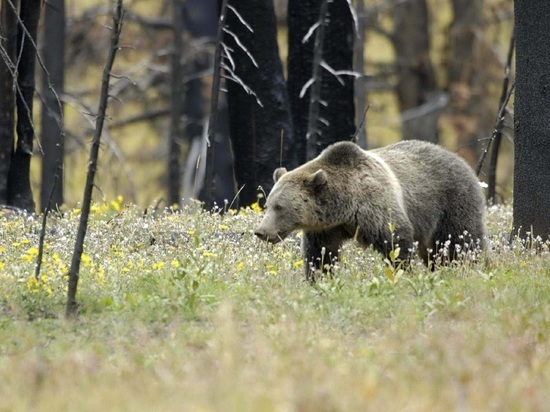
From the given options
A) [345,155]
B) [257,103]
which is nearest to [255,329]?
[345,155]

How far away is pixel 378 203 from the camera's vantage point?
9.94 meters

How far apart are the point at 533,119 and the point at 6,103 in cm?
630

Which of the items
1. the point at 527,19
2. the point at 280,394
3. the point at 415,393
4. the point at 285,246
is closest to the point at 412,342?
the point at 415,393

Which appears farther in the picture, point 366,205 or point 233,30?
point 233,30

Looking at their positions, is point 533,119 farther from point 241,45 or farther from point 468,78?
point 468,78

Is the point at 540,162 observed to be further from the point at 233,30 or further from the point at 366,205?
the point at 233,30

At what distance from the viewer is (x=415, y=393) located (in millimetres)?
6008

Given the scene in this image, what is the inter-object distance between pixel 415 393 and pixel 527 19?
6.36 m

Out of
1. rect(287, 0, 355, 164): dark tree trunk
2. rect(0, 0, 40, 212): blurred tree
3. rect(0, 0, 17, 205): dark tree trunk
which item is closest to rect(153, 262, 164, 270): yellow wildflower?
rect(0, 0, 40, 212): blurred tree

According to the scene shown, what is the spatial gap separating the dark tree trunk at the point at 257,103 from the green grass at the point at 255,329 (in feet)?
11.1

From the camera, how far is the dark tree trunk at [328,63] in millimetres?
15844

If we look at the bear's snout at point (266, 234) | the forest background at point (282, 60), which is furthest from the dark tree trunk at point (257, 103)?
the forest background at point (282, 60)

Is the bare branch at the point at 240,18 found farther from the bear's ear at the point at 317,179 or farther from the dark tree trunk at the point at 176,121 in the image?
the dark tree trunk at the point at 176,121

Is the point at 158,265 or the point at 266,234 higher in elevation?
the point at 266,234
